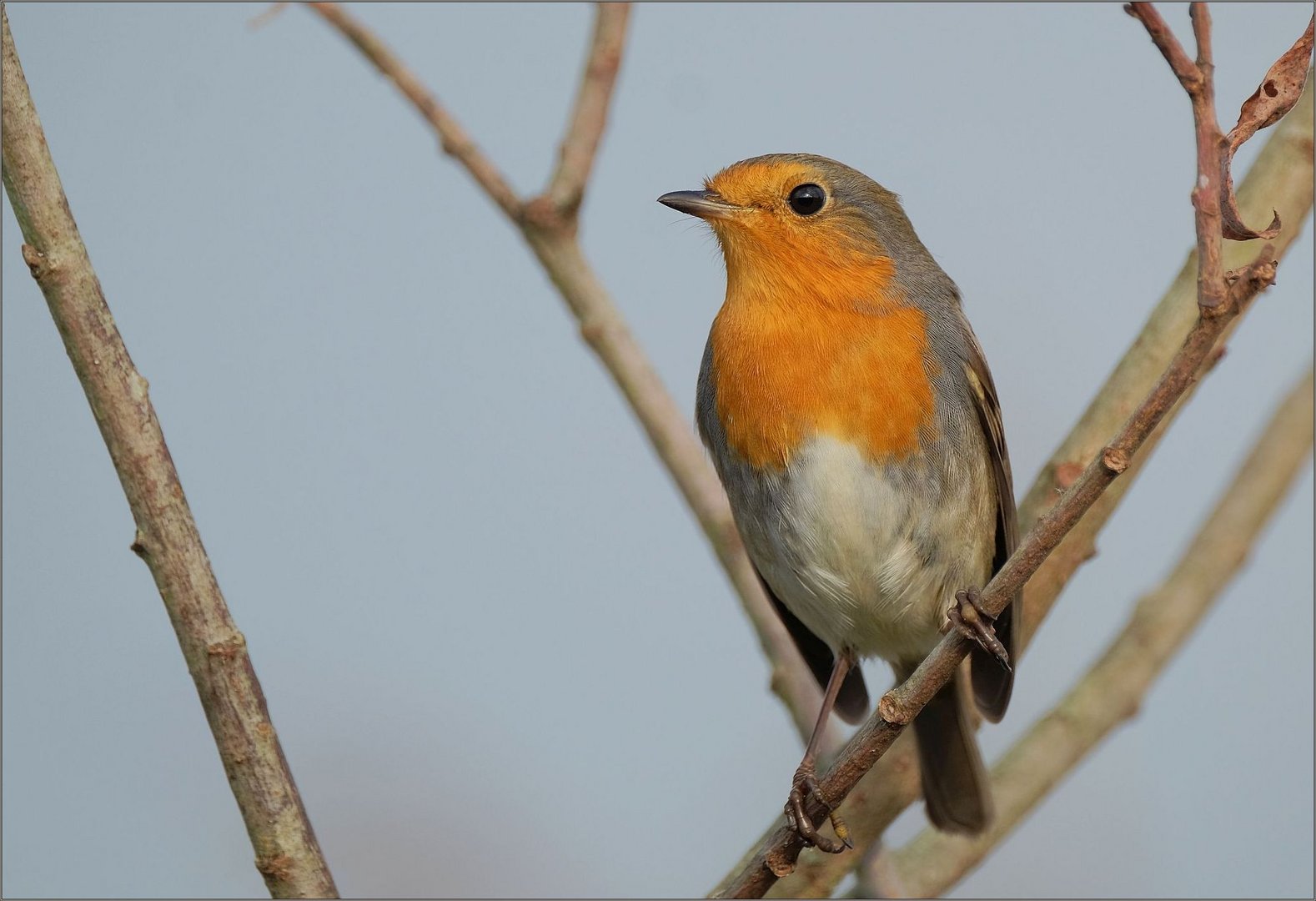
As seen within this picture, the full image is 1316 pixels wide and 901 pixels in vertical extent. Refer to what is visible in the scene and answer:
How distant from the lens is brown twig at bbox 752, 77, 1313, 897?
3.53 m

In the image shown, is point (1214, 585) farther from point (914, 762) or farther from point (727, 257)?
point (727, 257)

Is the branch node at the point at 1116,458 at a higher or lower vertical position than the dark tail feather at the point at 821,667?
higher

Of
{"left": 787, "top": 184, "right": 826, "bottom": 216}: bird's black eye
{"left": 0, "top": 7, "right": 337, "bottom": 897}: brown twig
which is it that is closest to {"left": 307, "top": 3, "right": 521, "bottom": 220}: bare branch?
{"left": 787, "top": 184, "right": 826, "bottom": 216}: bird's black eye

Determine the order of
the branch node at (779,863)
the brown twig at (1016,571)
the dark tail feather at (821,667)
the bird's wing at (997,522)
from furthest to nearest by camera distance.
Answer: the dark tail feather at (821,667)
the bird's wing at (997,522)
the branch node at (779,863)
the brown twig at (1016,571)

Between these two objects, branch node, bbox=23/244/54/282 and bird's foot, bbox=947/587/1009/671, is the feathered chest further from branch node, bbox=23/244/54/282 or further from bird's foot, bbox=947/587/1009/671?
branch node, bbox=23/244/54/282

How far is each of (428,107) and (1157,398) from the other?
2.63m

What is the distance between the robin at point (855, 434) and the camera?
3457mm

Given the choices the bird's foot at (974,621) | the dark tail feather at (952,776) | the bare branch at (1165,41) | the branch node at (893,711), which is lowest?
the dark tail feather at (952,776)

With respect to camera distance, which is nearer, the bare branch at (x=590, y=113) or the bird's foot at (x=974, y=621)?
the bird's foot at (x=974, y=621)

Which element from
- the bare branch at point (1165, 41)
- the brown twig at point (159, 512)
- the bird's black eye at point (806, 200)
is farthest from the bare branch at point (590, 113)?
the bare branch at point (1165, 41)

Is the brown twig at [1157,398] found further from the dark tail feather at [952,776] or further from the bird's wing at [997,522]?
the dark tail feather at [952,776]

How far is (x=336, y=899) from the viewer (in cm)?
267

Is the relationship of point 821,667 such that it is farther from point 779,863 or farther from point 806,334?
point 779,863

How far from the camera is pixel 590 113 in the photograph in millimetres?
3975
